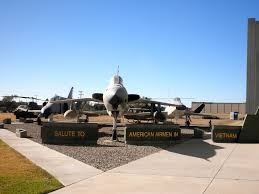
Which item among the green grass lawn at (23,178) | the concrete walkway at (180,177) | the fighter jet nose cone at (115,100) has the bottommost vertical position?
the concrete walkway at (180,177)

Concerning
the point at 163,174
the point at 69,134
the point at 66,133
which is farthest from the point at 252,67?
the point at 163,174

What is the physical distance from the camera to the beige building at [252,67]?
76.5 feet

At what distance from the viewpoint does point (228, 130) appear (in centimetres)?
2200

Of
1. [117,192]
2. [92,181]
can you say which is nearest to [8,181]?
[92,181]

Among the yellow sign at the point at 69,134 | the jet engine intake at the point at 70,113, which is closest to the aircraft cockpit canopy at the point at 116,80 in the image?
the yellow sign at the point at 69,134

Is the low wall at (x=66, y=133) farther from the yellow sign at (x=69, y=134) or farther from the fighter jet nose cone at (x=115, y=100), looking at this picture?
the fighter jet nose cone at (x=115, y=100)

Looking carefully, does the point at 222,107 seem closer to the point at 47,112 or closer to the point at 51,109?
the point at 51,109

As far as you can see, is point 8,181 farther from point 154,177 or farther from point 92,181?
point 154,177

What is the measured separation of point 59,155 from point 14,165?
110 inches

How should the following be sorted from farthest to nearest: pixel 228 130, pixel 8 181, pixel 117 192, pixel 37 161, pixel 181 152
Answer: pixel 228 130
pixel 181 152
pixel 37 161
pixel 8 181
pixel 117 192

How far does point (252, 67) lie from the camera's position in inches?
925

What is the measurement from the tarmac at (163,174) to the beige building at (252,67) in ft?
27.6

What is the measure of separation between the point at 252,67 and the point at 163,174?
14.8m

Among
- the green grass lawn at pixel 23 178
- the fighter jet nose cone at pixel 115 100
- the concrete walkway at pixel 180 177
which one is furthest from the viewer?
the fighter jet nose cone at pixel 115 100
